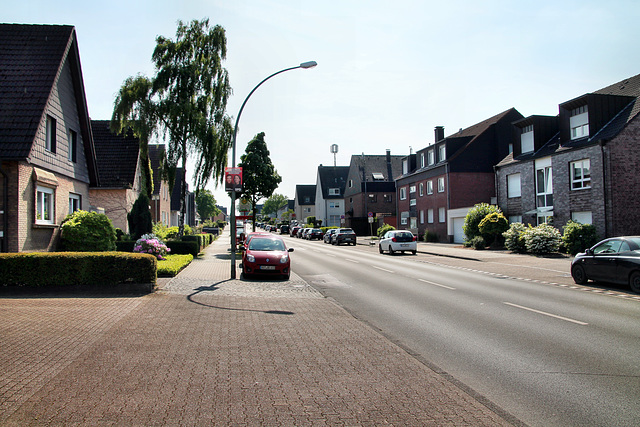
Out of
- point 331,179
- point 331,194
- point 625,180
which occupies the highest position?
point 331,179

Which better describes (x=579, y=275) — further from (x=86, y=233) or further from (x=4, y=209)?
(x=4, y=209)

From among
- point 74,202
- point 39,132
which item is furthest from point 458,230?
point 39,132

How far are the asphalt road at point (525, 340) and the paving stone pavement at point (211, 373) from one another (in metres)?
0.50

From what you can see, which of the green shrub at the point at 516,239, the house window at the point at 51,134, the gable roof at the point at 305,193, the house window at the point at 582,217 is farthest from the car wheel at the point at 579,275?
the gable roof at the point at 305,193

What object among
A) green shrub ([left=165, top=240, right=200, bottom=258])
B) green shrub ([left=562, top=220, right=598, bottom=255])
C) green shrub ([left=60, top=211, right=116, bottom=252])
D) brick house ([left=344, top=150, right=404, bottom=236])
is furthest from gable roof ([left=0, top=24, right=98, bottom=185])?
brick house ([left=344, top=150, right=404, bottom=236])

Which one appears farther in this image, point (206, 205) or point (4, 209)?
point (206, 205)

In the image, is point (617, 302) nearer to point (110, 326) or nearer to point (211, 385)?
point (211, 385)

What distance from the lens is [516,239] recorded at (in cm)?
2786

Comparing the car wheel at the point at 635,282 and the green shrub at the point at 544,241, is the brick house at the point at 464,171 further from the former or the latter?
the car wheel at the point at 635,282

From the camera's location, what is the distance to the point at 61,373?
5.28 metres

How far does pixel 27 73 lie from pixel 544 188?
28736 millimetres

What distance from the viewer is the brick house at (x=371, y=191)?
210 feet

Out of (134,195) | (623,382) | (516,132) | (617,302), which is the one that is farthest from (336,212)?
(623,382)

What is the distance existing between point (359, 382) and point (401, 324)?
139 inches
